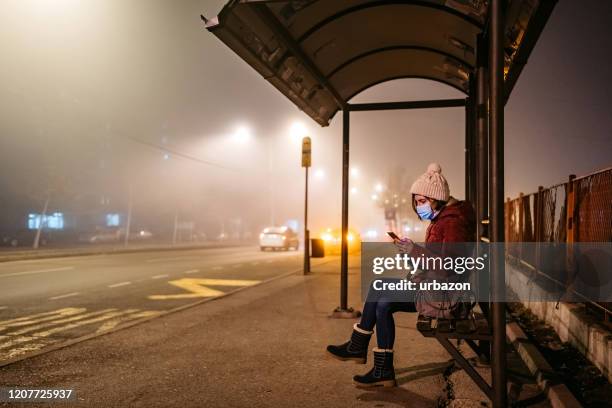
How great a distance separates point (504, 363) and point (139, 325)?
5353 mm

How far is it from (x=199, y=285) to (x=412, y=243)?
33.0 feet

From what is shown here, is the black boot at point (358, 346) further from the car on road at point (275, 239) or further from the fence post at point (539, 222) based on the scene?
the car on road at point (275, 239)

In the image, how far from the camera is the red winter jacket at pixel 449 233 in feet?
13.2

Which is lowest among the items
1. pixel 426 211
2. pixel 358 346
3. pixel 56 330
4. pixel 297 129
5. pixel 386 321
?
pixel 56 330

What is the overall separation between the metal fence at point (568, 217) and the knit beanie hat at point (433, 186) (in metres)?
2.14

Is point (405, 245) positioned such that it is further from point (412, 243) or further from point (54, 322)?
point (54, 322)

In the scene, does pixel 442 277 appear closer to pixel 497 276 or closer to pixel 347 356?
pixel 497 276

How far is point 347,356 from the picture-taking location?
4828mm

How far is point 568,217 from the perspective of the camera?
672 cm

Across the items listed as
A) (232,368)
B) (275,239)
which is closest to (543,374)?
(232,368)

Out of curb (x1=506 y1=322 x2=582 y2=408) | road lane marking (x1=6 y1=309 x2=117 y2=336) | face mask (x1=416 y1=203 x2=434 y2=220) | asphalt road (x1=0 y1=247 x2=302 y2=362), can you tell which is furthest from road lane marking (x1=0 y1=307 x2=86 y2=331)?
curb (x1=506 y1=322 x2=582 y2=408)

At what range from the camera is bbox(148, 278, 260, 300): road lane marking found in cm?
1117

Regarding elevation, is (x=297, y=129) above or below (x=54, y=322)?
above

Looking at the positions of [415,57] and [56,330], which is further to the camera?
[56,330]
